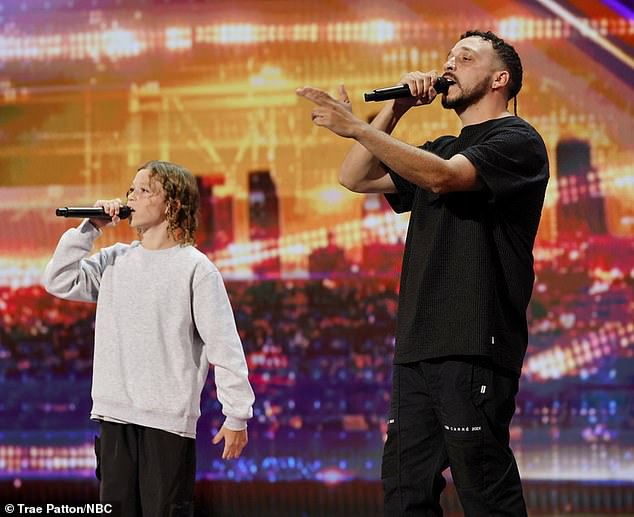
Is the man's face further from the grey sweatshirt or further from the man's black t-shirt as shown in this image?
the grey sweatshirt

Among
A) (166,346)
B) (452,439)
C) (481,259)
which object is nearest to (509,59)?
(481,259)

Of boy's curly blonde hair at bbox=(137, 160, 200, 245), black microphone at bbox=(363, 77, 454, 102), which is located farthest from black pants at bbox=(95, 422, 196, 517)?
black microphone at bbox=(363, 77, 454, 102)

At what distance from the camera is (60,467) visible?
364 centimetres

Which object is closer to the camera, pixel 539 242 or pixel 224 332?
pixel 224 332

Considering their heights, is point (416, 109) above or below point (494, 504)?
above

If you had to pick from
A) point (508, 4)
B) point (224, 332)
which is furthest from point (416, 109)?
point (224, 332)

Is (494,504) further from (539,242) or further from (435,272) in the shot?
(539,242)

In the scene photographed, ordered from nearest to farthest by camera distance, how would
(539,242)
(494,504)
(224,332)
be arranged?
1. (494,504)
2. (224,332)
3. (539,242)

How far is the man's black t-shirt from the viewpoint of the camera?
6.42ft

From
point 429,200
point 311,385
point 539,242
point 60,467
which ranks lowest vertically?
point 60,467

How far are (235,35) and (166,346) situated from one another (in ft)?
5.79

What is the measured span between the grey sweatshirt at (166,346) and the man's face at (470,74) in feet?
2.32

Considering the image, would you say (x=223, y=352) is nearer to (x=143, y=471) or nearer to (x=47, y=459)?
(x=143, y=471)

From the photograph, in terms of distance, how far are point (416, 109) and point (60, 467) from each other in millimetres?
1939
